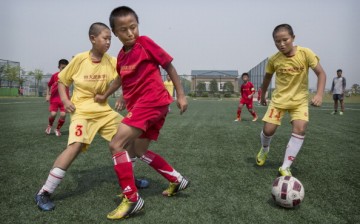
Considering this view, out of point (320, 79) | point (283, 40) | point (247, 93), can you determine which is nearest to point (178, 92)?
point (283, 40)

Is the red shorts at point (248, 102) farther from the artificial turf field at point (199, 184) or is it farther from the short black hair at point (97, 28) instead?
the short black hair at point (97, 28)

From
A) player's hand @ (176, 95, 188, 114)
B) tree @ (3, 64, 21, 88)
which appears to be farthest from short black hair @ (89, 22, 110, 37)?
tree @ (3, 64, 21, 88)

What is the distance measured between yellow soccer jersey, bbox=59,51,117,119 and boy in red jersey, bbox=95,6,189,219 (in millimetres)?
431

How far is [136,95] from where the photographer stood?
10.0 feet

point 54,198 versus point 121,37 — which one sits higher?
point 121,37

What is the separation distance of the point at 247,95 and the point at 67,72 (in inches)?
386

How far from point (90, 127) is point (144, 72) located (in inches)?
36.1

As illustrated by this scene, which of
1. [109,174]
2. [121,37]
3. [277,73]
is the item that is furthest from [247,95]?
[121,37]

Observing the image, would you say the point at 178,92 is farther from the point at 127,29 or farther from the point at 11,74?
the point at 11,74

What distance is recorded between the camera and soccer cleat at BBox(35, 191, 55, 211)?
2855 millimetres

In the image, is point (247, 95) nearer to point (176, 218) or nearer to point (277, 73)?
point (277, 73)

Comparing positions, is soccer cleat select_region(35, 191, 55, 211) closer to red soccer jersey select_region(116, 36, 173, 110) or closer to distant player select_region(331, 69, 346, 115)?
red soccer jersey select_region(116, 36, 173, 110)

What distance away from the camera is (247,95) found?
40.9ft

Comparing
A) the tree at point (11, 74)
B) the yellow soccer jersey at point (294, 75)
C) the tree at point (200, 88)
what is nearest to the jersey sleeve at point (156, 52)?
the yellow soccer jersey at point (294, 75)
